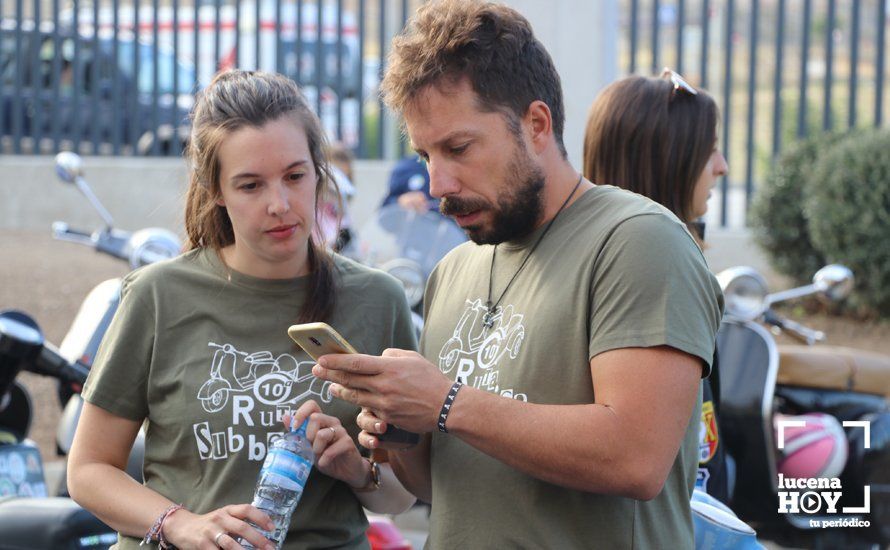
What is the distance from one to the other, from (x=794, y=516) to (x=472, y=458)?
2.56 m

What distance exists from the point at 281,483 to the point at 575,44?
5788 millimetres

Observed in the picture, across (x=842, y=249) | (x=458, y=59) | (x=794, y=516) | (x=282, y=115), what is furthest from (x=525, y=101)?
(x=842, y=249)

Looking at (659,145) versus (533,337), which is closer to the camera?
(533,337)

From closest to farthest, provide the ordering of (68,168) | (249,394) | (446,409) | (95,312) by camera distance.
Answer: (446,409)
(249,394)
(95,312)
(68,168)

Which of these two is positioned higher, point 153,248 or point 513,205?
point 513,205

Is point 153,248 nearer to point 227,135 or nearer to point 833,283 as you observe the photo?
point 227,135

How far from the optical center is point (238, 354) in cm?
253

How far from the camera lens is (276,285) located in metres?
2.61

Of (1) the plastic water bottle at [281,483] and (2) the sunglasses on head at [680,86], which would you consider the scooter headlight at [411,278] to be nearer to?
(2) the sunglasses on head at [680,86]

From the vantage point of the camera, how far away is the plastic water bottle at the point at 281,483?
233cm

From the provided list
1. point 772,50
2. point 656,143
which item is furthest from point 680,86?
point 772,50

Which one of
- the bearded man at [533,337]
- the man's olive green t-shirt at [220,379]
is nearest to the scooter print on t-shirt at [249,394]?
the man's olive green t-shirt at [220,379]

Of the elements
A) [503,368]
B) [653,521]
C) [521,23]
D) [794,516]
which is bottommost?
[794,516]

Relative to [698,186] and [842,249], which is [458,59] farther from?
[842,249]
